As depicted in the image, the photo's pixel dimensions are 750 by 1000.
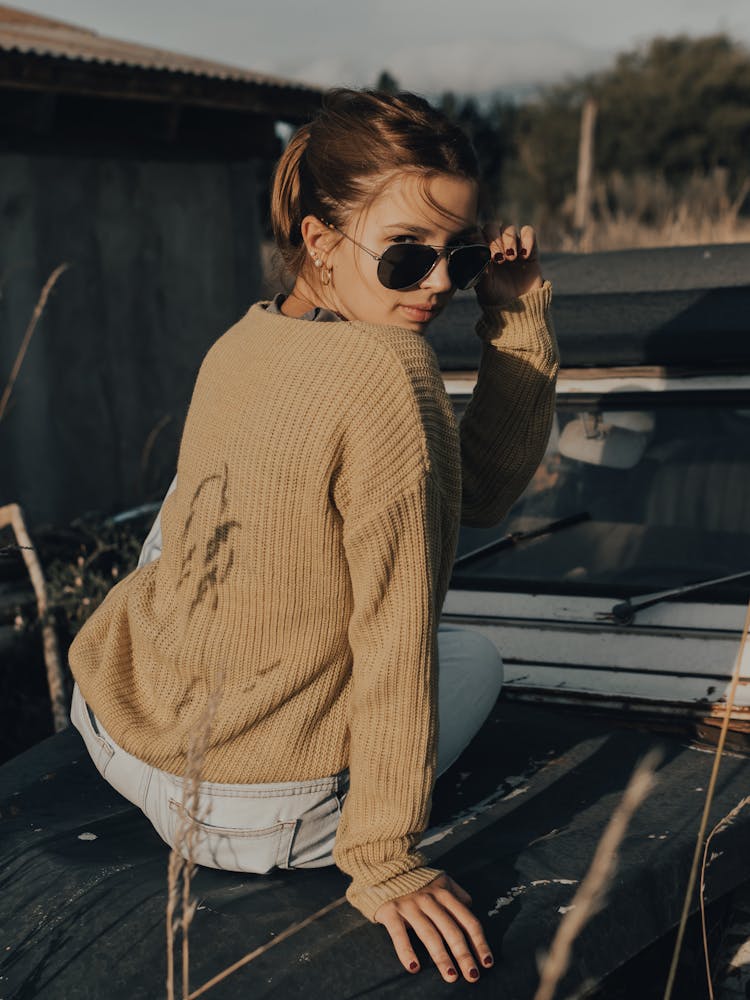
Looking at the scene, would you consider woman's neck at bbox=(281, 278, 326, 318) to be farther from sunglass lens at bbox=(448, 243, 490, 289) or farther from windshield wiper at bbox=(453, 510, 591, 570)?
windshield wiper at bbox=(453, 510, 591, 570)

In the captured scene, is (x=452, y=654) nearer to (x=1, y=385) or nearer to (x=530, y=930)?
(x=530, y=930)

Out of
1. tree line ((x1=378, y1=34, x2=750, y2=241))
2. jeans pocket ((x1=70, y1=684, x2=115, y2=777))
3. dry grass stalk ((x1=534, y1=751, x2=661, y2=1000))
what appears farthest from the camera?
tree line ((x1=378, y1=34, x2=750, y2=241))

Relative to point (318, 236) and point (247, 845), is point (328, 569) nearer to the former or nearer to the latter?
point (247, 845)

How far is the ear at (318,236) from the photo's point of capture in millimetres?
1883

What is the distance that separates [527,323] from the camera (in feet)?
6.86

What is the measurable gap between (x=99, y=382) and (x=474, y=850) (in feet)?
20.7

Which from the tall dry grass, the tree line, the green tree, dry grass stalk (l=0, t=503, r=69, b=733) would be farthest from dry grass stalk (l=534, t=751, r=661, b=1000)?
the green tree

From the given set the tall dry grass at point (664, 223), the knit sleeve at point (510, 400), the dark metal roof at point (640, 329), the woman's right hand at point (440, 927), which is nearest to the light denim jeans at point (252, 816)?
the woman's right hand at point (440, 927)

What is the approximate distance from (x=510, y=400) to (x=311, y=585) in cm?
60

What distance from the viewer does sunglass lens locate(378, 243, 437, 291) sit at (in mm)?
1811

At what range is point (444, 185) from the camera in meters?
1.82

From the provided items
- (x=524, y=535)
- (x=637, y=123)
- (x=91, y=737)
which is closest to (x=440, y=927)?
(x=91, y=737)

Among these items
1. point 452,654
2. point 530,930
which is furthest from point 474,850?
point 452,654

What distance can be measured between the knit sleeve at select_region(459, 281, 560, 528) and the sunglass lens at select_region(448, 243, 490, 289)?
189 millimetres
